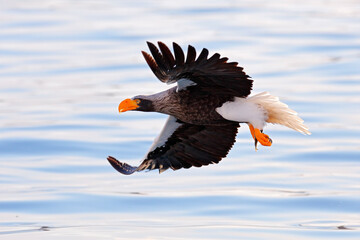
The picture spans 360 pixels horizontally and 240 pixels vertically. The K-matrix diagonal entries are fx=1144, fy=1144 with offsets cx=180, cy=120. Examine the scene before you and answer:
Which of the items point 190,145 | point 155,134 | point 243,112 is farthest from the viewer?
point 155,134

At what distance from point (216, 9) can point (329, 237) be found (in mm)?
16851

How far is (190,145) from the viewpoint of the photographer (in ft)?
Answer: 33.0

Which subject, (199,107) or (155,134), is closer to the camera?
(199,107)

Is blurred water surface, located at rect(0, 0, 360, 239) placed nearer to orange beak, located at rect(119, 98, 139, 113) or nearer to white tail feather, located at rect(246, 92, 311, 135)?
white tail feather, located at rect(246, 92, 311, 135)

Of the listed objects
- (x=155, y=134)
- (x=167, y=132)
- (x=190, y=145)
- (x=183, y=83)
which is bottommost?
(x=190, y=145)

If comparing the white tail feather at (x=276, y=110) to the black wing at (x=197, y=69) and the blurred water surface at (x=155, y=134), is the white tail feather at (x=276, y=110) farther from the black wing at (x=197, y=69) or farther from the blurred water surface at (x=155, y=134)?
the blurred water surface at (x=155, y=134)

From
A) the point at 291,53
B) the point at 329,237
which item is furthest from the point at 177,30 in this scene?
the point at 329,237

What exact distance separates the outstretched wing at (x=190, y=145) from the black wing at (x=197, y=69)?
3.14ft

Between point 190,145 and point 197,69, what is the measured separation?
1413 millimetres

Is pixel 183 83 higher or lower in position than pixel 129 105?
higher

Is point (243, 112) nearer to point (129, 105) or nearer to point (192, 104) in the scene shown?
point (192, 104)

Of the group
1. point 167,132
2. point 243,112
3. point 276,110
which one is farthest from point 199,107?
point 167,132

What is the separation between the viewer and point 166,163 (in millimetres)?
9922

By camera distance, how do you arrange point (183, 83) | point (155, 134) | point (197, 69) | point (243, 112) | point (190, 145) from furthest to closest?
1. point (155, 134)
2. point (190, 145)
3. point (243, 112)
4. point (183, 83)
5. point (197, 69)
